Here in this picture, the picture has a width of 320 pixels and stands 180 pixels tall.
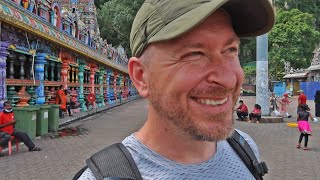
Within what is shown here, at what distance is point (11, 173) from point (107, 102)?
67.3 ft

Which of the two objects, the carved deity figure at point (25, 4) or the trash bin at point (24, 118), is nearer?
the trash bin at point (24, 118)

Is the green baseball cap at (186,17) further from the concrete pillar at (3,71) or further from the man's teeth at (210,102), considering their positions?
the concrete pillar at (3,71)

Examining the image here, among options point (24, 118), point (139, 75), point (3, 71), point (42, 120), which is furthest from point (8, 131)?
point (139, 75)

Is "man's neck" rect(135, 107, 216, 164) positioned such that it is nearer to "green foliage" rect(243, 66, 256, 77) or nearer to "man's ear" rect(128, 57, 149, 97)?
"man's ear" rect(128, 57, 149, 97)

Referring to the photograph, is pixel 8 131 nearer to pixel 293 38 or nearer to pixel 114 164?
pixel 114 164

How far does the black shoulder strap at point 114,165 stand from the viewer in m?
1.20

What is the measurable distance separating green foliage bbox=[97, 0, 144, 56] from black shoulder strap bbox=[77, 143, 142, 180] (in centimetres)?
3812

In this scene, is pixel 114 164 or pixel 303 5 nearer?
pixel 114 164

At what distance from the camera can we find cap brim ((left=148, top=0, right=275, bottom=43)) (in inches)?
45.5

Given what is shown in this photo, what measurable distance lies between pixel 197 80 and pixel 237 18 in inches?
12.6

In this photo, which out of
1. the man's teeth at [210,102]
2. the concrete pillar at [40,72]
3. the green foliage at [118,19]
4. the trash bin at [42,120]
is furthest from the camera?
the green foliage at [118,19]

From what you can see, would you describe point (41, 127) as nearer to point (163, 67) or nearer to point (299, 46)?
point (163, 67)

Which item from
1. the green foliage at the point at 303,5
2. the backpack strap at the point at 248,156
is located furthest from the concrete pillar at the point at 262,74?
the green foliage at the point at 303,5

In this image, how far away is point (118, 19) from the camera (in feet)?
129
